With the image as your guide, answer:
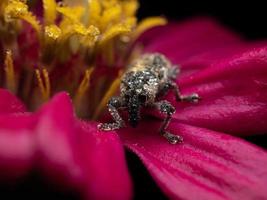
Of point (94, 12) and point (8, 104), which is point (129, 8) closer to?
point (94, 12)

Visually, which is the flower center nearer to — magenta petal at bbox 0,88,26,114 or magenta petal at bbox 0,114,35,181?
magenta petal at bbox 0,88,26,114

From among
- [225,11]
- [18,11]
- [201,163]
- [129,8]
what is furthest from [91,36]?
[225,11]

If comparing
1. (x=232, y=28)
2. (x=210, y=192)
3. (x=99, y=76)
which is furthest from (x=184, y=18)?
(x=210, y=192)

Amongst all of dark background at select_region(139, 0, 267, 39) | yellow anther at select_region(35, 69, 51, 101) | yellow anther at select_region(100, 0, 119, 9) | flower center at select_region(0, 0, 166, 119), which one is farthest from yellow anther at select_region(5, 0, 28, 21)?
dark background at select_region(139, 0, 267, 39)

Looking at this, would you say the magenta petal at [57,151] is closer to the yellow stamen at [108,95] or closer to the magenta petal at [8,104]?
the magenta petal at [8,104]

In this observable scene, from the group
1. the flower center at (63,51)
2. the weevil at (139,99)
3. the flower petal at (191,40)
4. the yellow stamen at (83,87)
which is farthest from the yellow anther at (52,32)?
the flower petal at (191,40)

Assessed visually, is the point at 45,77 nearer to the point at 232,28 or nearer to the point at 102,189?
the point at 102,189

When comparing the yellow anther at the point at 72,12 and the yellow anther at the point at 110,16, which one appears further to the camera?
the yellow anther at the point at 110,16
